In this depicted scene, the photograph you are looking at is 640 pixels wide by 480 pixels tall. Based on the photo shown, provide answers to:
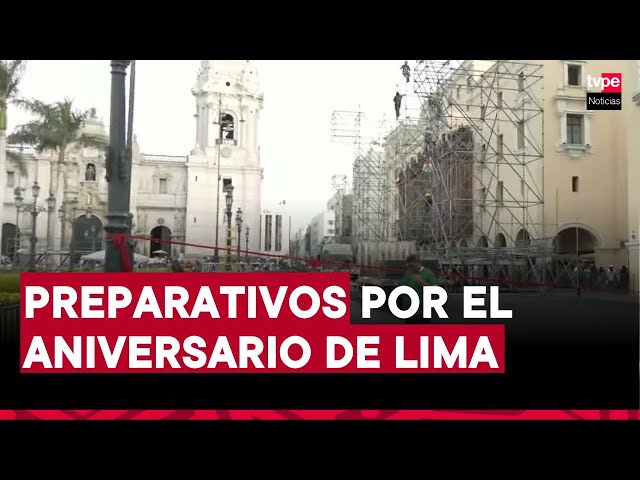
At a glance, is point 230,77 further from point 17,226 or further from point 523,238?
point 523,238

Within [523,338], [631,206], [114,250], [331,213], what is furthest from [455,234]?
[331,213]

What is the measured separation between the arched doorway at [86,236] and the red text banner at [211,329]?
642mm

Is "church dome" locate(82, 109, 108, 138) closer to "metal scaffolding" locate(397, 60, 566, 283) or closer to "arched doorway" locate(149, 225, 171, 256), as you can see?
"arched doorway" locate(149, 225, 171, 256)

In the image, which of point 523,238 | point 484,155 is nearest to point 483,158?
point 484,155

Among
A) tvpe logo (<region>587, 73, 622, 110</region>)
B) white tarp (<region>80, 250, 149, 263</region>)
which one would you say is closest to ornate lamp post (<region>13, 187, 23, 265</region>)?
white tarp (<region>80, 250, 149, 263</region>)

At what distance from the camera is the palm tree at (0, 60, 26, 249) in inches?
190

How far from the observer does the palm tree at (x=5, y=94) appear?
4824 mm

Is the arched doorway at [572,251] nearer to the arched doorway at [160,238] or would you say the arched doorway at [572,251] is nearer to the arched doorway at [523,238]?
the arched doorway at [523,238]

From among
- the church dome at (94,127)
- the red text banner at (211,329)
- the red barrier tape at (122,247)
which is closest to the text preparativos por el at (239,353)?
the red text banner at (211,329)

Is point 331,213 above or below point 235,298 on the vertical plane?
above

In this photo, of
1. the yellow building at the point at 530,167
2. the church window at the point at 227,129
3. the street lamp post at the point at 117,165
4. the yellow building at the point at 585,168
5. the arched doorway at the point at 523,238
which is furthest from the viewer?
the arched doorway at the point at 523,238

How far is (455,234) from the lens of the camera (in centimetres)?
1488
